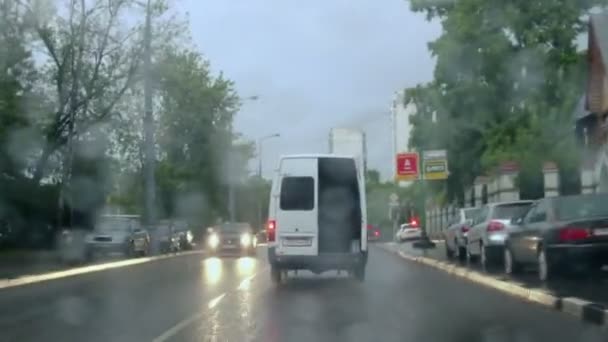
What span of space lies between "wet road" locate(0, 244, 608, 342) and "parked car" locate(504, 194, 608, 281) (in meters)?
1.37

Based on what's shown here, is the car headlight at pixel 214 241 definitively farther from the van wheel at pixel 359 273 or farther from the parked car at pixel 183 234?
the van wheel at pixel 359 273

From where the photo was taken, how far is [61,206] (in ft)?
152

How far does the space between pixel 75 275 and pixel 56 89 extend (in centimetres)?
1778

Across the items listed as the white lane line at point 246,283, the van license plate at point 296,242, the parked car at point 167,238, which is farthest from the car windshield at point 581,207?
the parked car at point 167,238

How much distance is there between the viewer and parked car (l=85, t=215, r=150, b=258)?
4391 cm

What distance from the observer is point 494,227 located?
93.3 feet

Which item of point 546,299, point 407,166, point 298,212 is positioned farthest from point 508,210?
point 407,166

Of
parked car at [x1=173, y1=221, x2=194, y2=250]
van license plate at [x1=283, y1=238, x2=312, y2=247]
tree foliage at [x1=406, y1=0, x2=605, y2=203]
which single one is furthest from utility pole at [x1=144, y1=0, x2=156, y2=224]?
van license plate at [x1=283, y1=238, x2=312, y2=247]

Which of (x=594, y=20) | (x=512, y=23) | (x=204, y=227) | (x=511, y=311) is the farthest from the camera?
(x=204, y=227)

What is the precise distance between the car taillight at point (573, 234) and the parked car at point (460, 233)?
11.2m

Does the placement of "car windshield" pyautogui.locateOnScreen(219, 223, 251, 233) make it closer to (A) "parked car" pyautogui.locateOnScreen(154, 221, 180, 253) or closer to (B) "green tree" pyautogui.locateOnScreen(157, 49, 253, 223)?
(A) "parked car" pyautogui.locateOnScreen(154, 221, 180, 253)

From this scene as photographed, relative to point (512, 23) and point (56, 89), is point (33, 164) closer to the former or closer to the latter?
point (56, 89)

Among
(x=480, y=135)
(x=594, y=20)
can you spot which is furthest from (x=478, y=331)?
(x=480, y=135)

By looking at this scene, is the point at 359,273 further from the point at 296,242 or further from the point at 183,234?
the point at 183,234
